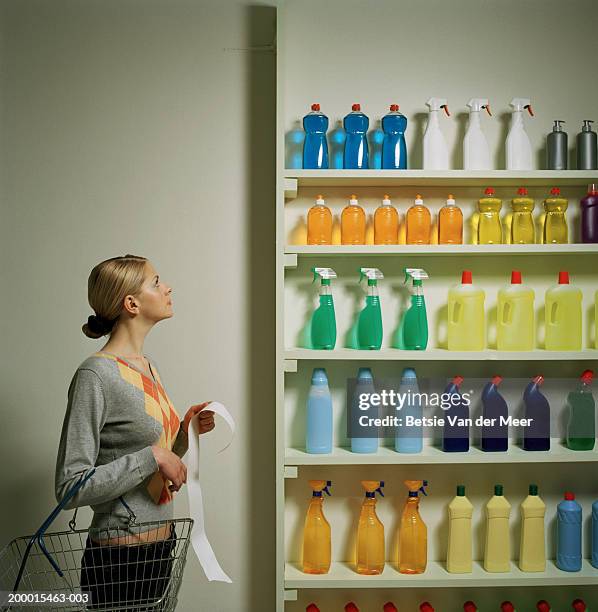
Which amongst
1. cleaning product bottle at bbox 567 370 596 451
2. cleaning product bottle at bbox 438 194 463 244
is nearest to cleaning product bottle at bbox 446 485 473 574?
cleaning product bottle at bbox 567 370 596 451

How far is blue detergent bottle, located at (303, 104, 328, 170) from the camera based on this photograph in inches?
93.6

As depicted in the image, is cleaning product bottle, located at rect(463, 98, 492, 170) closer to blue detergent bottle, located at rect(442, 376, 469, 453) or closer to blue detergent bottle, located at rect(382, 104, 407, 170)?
blue detergent bottle, located at rect(382, 104, 407, 170)

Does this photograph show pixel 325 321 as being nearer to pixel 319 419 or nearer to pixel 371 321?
pixel 371 321

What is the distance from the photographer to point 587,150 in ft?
7.90

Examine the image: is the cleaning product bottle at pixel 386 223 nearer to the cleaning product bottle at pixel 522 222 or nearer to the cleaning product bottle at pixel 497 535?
the cleaning product bottle at pixel 522 222

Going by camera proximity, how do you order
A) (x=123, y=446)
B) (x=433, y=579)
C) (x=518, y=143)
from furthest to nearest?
(x=518, y=143)
(x=433, y=579)
(x=123, y=446)

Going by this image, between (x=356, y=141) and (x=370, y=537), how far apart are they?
4.12 feet

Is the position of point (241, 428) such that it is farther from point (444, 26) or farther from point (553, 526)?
point (444, 26)

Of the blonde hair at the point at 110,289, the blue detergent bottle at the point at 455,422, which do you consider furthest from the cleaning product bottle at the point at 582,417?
the blonde hair at the point at 110,289

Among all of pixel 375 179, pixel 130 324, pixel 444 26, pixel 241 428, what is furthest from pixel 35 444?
pixel 444 26

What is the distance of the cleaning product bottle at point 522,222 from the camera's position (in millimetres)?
2428

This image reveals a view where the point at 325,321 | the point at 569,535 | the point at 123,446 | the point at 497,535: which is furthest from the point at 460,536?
the point at 123,446

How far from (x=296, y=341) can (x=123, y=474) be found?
3.25 feet

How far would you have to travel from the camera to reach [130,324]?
1.81 m
